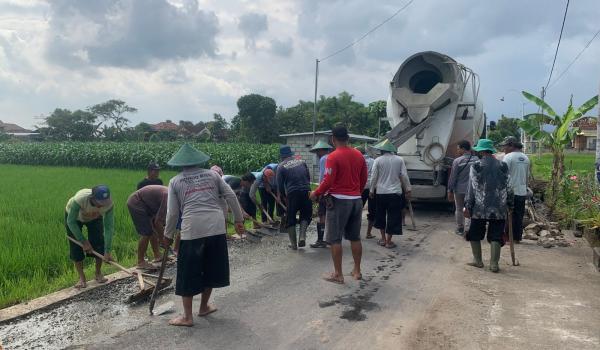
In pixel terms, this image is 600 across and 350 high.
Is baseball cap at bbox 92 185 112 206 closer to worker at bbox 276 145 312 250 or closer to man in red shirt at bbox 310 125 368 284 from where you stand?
man in red shirt at bbox 310 125 368 284

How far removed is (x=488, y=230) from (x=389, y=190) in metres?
1.67

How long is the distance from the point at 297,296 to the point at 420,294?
1.31 metres

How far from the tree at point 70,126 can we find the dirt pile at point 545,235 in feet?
180

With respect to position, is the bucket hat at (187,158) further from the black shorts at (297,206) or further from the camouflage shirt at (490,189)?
the camouflage shirt at (490,189)

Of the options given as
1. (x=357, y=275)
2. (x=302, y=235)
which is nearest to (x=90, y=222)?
(x=302, y=235)

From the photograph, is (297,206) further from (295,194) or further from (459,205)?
(459,205)

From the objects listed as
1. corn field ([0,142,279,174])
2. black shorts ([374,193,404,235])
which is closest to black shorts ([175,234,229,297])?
black shorts ([374,193,404,235])

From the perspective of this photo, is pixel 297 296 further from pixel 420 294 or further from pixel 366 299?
pixel 420 294

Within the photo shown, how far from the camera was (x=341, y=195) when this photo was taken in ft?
18.7

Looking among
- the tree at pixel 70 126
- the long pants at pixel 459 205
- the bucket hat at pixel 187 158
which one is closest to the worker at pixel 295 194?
the long pants at pixel 459 205

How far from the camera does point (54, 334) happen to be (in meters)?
4.36

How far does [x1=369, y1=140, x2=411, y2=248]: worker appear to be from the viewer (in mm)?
7434

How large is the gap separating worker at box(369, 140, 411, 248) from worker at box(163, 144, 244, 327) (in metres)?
3.41

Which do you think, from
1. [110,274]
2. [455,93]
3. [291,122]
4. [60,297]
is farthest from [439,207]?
[291,122]
